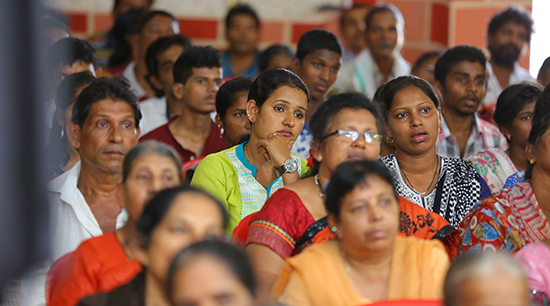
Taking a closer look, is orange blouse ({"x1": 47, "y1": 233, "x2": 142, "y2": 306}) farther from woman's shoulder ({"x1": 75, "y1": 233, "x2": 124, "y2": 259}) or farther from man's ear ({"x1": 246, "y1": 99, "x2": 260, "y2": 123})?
man's ear ({"x1": 246, "y1": 99, "x2": 260, "y2": 123})

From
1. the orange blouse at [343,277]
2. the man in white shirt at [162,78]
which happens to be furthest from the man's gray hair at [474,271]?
the man in white shirt at [162,78]

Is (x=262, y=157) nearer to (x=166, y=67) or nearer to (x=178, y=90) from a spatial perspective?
(x=178, y=90)

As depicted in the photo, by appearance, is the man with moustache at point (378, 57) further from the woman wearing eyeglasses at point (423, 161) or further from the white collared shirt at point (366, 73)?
the woman wearing eyeglasses at point (423, 161)

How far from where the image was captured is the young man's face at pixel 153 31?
219 inches

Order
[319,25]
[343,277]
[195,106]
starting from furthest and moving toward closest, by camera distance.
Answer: [319,25] → [195,106] → [343,277]

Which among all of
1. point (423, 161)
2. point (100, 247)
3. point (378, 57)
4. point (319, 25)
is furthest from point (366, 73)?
point (100, 247)

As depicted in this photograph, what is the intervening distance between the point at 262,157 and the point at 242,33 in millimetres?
3016

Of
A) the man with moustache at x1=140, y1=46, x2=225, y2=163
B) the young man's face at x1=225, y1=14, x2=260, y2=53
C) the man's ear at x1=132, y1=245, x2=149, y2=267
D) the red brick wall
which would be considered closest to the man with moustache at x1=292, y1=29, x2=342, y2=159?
the man with moustache at x1=140, y1=46, x2=225, y2=163

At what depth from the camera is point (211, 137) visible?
4.39 m

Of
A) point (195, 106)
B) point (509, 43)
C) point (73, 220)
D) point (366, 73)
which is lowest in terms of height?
point (73, 220)

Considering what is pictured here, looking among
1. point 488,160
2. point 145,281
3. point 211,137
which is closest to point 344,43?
point 211,137

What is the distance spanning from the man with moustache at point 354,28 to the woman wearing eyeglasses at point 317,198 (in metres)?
3.74

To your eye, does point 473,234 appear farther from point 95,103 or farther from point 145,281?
point 95,103

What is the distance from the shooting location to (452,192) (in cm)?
319
